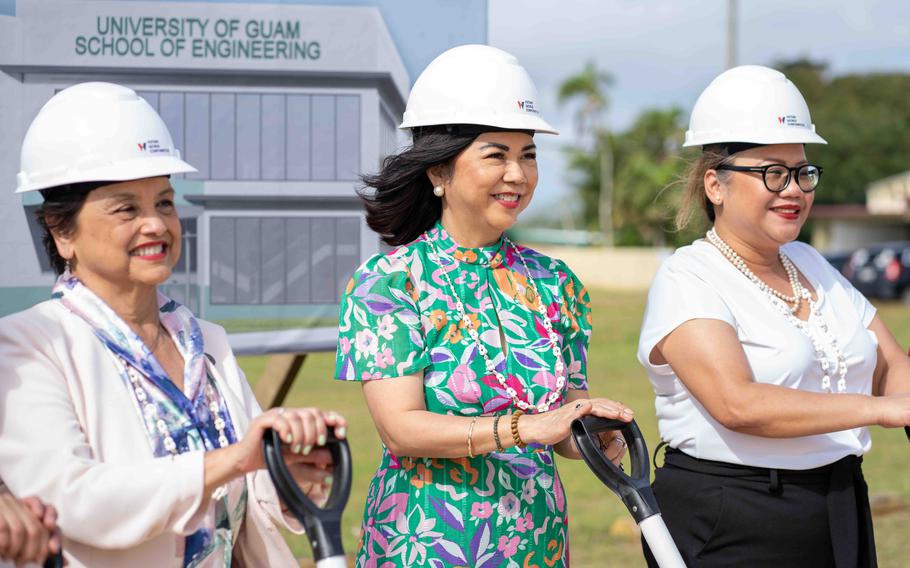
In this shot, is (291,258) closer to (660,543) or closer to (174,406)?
(174,406)

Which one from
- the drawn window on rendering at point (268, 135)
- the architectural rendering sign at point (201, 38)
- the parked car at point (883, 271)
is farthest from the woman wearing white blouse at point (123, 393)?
the parked car at point (883, 271)

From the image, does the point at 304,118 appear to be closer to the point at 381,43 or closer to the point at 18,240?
the point at 381,43

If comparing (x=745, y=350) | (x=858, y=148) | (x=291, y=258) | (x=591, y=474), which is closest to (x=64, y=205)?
(x=745, y=350)

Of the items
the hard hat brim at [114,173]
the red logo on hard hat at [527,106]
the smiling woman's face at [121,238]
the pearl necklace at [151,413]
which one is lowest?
the pearl necklace at [151,413]

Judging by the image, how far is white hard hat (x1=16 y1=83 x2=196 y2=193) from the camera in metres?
2.42

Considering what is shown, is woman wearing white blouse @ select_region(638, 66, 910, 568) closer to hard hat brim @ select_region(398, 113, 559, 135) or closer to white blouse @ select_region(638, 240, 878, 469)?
white blouse @ select_region(638, 240, 878, 469)

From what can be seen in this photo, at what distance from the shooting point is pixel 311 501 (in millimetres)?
2336

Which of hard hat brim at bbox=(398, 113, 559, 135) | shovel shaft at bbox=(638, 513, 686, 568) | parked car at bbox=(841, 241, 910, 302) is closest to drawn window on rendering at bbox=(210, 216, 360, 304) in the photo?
hard hat brim at bbox=(398, 113, 559, 135)

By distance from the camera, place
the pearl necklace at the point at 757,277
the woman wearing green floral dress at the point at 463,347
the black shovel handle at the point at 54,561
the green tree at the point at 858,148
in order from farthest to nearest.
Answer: the green tree at the point at 858,148 < the pearl necklace at the point at 757,277 < the woman wearing green floral dress at the point at 463,347 < the black shovel handle at the point at 54,561

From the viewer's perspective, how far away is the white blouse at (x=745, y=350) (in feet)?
10.5

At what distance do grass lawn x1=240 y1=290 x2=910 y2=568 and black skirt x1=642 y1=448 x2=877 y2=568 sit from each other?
0.22 feet

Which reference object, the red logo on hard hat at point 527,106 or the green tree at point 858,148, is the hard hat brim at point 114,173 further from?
the green tree at point 858,148

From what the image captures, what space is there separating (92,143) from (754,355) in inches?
70.1

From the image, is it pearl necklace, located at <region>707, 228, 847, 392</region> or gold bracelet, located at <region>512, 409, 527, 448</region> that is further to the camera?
pearl necklace, located at <region>707, 228, 847, 392</region>
